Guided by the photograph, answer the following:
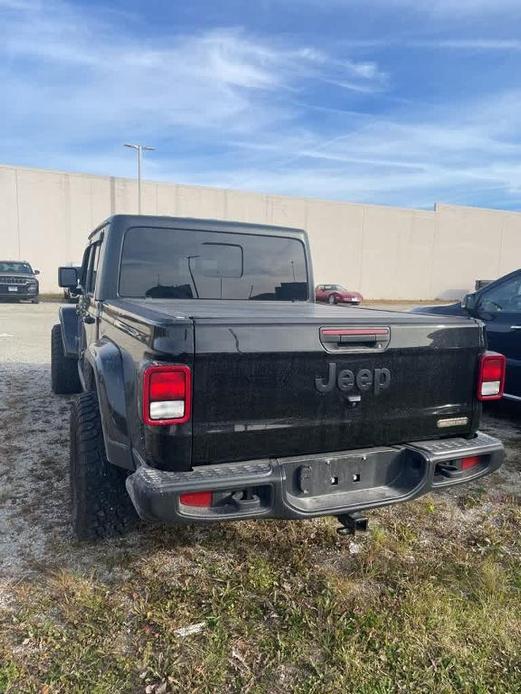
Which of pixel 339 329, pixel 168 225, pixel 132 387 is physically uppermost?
pixel 168 225

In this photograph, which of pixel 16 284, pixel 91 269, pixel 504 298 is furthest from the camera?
pixel 16 284

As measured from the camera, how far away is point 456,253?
40.5 meters

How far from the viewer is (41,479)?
3809mm

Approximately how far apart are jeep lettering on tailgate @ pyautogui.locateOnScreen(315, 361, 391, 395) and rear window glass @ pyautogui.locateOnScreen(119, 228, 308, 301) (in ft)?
5.25

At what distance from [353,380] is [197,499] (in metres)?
0.90

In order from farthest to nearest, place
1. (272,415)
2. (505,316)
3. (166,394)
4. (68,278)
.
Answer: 1. (505,316)
2. (68,278)
3. (272,415)
4. (166,394)

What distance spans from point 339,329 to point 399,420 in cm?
60

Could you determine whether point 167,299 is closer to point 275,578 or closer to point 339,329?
point 339,329

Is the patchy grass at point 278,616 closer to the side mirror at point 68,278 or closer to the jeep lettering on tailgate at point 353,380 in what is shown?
the jeep lettering on tailgate at point 353,380

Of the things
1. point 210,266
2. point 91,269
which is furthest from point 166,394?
point 91,269

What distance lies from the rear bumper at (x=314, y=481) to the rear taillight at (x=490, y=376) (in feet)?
0.84

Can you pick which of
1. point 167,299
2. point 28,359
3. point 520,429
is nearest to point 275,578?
point 167,299

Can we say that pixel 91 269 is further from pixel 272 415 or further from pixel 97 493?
pixel 272 415

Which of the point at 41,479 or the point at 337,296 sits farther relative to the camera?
the point at 337,296
